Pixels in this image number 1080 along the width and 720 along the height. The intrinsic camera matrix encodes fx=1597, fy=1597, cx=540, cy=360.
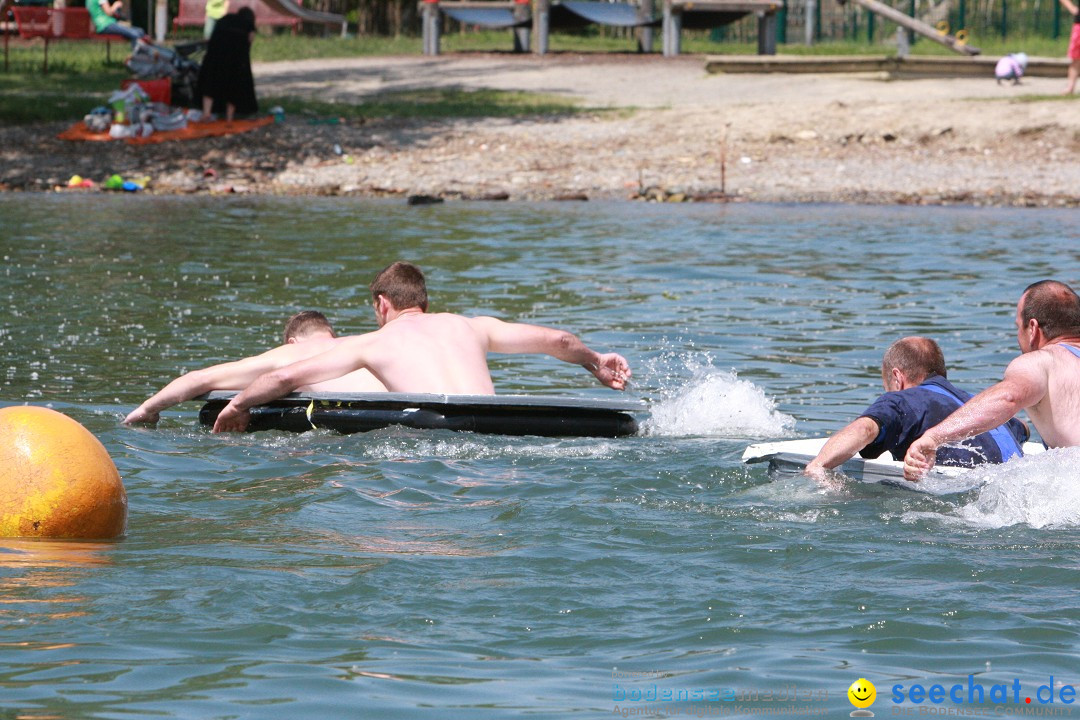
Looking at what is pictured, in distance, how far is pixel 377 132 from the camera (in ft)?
83.0

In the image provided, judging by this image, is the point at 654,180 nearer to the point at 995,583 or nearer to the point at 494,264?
the point at 494,264

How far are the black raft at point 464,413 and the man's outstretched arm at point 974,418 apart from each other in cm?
205

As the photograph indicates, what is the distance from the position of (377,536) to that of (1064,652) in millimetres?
2741

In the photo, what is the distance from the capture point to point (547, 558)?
612 centimetres

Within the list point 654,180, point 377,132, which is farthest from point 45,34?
point 654,180

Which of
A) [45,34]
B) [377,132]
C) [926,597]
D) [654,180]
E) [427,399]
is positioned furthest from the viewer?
[45,34]

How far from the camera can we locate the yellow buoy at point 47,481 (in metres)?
6.11

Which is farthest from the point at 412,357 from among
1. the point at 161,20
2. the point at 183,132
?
Answer: the point at 161,20

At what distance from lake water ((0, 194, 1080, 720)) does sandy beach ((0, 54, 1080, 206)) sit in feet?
31.1

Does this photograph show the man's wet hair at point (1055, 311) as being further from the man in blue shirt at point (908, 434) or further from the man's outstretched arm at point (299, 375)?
the man's outstretched arm at point (299, 375)

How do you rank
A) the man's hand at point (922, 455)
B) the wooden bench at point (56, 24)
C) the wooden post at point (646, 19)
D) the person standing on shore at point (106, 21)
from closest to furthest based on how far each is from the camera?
the man's hand at point (922, 455), the person standing on shore at point (106, 21), the wooden bench at point (56, 24), the wooden post at point (646, 19)

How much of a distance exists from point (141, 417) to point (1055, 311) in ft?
16.2

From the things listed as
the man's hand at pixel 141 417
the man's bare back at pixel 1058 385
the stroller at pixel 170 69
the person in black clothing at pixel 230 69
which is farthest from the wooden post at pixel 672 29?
the man's bare back at pixel 1058 385

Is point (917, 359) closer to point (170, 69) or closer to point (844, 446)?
point (844, 446)
